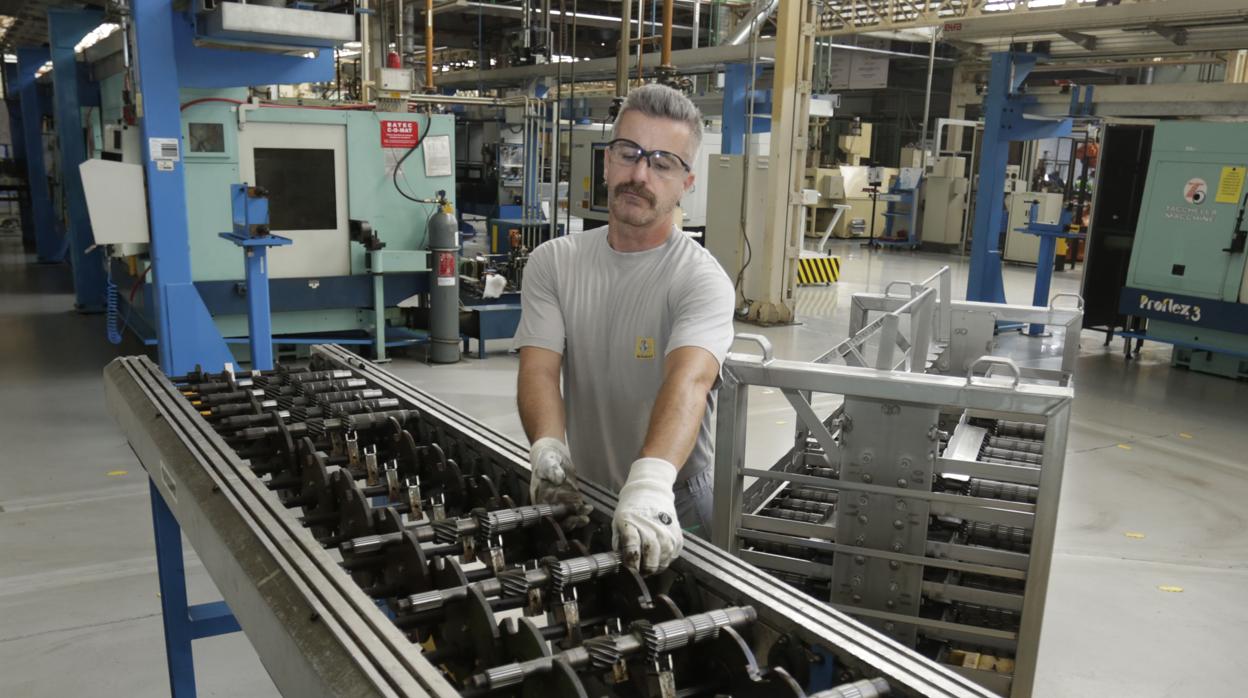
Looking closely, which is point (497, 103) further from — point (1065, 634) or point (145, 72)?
point (1065, 634)

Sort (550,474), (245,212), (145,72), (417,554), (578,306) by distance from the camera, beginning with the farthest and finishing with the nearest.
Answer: (245,212) < (145,72) < (578,306) < (550,474) < (417,554)

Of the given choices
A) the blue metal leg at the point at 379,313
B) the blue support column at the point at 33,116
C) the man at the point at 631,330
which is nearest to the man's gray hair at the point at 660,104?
the man at the point at 631,330

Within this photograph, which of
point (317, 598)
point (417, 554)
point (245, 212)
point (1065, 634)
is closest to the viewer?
point (317, 598)

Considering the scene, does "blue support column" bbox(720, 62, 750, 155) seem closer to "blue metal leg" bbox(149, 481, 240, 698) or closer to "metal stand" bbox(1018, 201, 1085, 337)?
"metal stand" bbox(1018, 201, 1085, 337)

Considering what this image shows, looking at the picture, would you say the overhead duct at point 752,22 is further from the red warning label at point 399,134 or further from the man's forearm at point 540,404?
the man's forearm at point 540,404

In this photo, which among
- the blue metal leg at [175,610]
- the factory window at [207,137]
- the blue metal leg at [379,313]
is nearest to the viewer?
the blue metal leg at [175,610]

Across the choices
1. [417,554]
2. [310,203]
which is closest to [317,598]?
[417,554]

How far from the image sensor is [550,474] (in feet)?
5.28

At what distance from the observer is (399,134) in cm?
616

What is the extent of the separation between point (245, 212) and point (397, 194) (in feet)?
5.33

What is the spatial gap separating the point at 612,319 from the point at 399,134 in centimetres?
468

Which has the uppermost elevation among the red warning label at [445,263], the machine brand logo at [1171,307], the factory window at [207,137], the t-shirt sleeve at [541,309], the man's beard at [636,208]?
the factory window at [207,137]

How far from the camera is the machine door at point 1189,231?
6555 mm

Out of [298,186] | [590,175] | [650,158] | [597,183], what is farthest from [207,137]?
[590,175]
